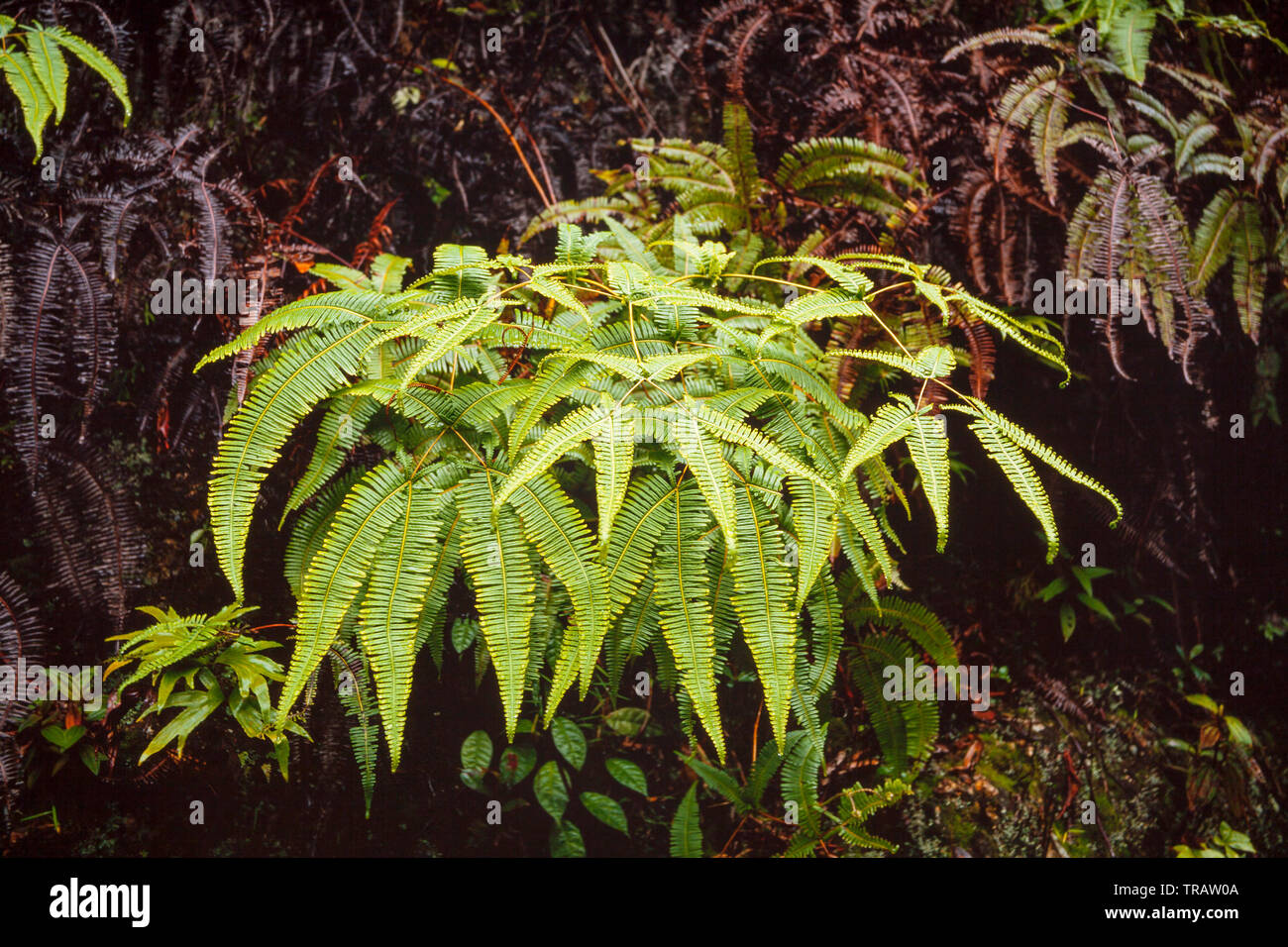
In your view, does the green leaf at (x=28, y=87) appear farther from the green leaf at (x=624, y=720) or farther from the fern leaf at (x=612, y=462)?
the green leaf at (x=624, y=720)

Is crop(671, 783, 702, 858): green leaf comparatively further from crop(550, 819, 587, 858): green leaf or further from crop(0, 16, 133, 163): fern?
crop(0, 16, 133, 163): fern

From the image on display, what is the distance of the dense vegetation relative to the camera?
149 cm

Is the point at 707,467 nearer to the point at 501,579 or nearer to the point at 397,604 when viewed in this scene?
the point at 501,579

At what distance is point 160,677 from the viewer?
180 centimetres

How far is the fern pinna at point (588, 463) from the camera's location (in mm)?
1368

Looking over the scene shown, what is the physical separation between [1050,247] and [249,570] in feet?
8.59

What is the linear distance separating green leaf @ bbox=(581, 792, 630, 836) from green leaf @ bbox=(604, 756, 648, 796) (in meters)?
0.07

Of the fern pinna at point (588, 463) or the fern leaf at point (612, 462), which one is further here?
the fern pinna at point (588, 463)

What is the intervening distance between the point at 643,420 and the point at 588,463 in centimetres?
34

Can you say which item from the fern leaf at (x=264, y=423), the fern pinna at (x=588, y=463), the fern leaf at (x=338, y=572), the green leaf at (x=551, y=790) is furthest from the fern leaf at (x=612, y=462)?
the green leaf at (x=551, y=790)

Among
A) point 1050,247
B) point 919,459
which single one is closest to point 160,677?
point 919,459

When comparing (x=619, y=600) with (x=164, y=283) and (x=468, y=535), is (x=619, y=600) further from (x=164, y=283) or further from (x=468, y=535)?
(x=164, y=283)

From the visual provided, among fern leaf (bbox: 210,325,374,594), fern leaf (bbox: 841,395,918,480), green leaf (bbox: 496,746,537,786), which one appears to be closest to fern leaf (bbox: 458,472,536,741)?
A: fern leaf (bbox: 210,325,374,594)

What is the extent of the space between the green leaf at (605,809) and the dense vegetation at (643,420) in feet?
0.08
